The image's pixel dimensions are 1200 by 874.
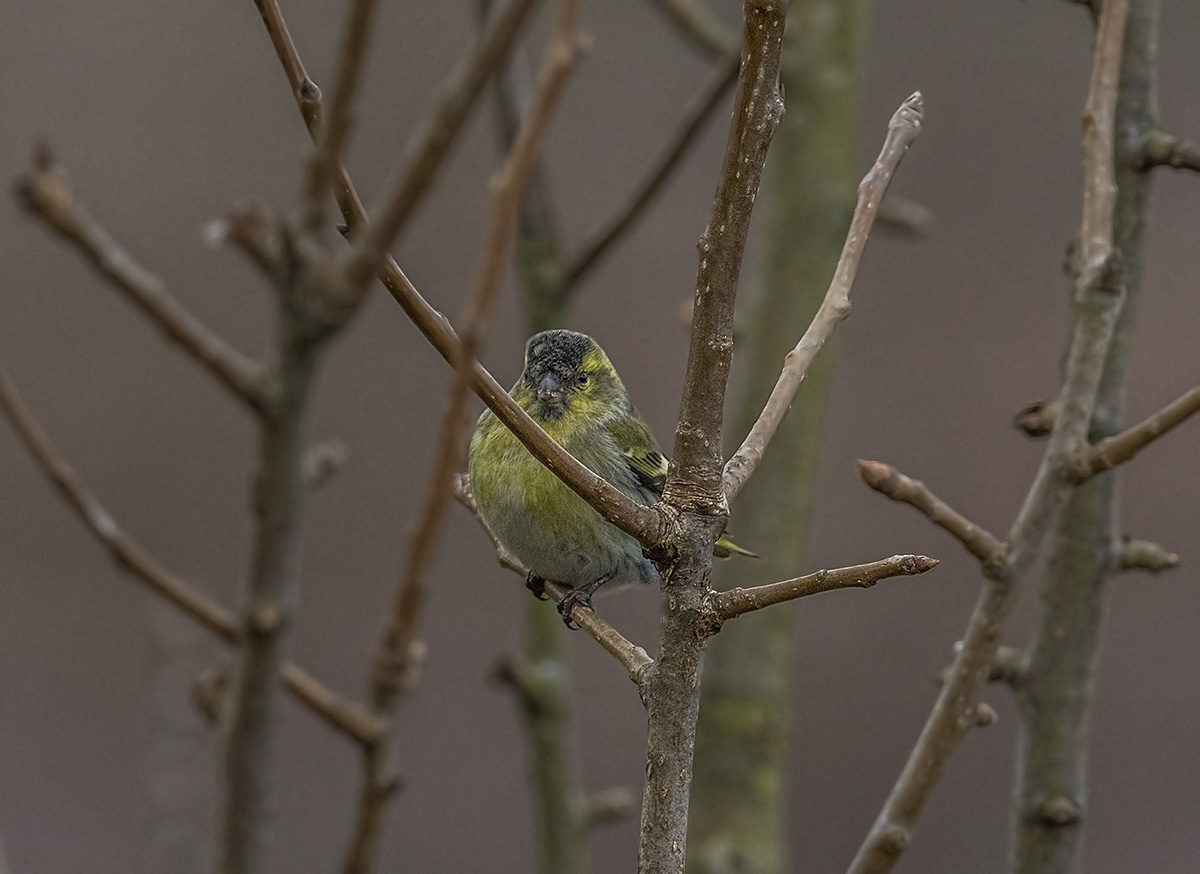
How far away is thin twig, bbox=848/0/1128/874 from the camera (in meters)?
1.58

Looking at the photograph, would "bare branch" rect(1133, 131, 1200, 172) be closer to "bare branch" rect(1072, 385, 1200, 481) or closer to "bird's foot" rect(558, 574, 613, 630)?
"bare branch" rect(1072, 385, 1200, 481)

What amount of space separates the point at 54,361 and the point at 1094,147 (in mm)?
4252

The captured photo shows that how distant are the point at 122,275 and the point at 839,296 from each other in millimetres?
810

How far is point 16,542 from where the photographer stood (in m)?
4.79

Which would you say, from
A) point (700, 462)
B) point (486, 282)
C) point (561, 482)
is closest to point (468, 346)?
point (486, 282)

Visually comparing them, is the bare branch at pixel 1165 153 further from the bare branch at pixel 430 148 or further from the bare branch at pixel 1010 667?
the bare branch at pixel 430 148

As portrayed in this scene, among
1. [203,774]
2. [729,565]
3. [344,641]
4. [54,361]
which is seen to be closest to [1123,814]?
[729,565]

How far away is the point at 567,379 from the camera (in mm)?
3037

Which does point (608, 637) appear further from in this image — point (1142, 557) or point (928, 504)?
point (1142, 557)

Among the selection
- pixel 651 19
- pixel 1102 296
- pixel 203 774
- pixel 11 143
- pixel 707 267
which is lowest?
pixel 203 774

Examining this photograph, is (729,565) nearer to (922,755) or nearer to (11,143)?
(922,755)

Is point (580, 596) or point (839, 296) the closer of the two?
point (839, 296)

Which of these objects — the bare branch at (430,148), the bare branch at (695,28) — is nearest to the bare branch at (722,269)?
the bare branch at (430,148)

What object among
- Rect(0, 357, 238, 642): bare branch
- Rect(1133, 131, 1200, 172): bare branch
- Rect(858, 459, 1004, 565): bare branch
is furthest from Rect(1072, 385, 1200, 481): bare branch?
Rect(0, 357, 238, 642): bare branch
